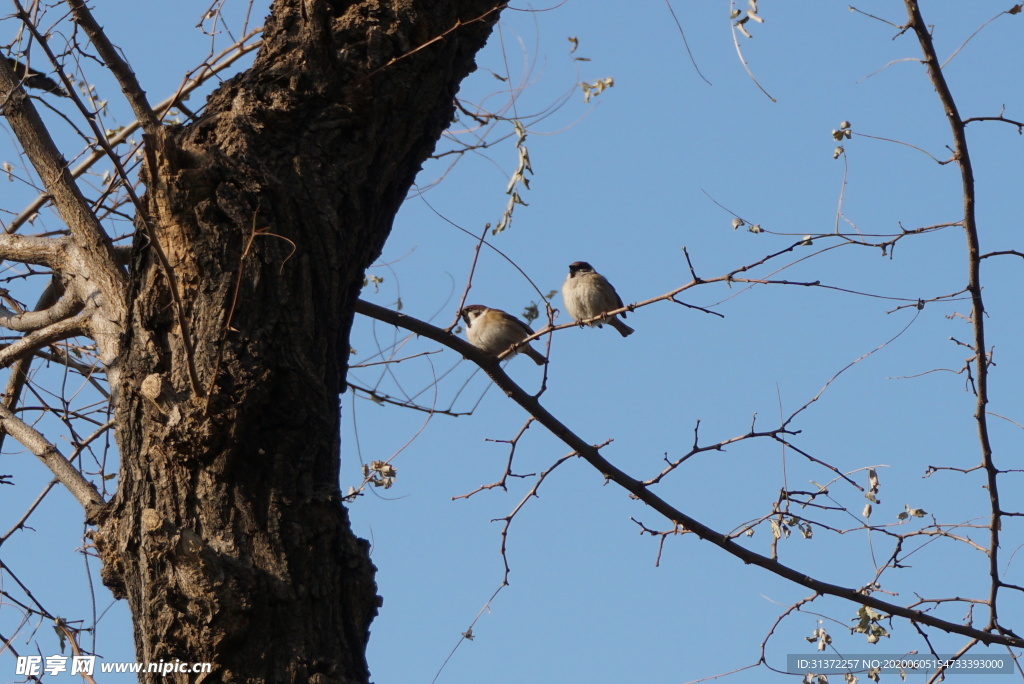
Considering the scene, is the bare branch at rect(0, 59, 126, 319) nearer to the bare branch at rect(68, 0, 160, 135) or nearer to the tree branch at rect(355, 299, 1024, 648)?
the bare branch at rect(68, 0, 160, 135)

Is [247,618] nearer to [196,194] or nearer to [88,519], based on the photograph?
[88,519]

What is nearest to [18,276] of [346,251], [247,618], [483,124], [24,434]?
[24,434]

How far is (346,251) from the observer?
2.32 metres

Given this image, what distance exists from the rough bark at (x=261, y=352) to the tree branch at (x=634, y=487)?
0.85m

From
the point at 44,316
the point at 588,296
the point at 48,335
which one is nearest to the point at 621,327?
the point at 588,296

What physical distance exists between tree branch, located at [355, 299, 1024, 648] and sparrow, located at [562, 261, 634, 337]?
4.64m

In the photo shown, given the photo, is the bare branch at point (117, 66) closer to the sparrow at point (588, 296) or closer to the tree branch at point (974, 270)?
the tree branch at point (974, 270)

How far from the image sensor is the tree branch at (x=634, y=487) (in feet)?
10.5

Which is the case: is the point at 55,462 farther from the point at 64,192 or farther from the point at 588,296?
the point at 588,296

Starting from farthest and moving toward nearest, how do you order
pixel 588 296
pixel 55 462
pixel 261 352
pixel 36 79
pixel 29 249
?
pixel 588 296
pixel 36 79
pixel 29 249
pixel 55 462
pixel 261 352

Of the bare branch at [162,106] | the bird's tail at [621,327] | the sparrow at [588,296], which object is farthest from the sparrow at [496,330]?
the bare branch at [162,106]

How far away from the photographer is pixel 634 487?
3.27 meters

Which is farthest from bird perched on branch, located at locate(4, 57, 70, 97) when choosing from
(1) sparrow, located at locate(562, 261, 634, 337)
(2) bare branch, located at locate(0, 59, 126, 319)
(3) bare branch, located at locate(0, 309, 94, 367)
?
(1) sparrow, located at locate(562, 261, 634, 337)

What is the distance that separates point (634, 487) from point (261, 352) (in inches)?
60.6
